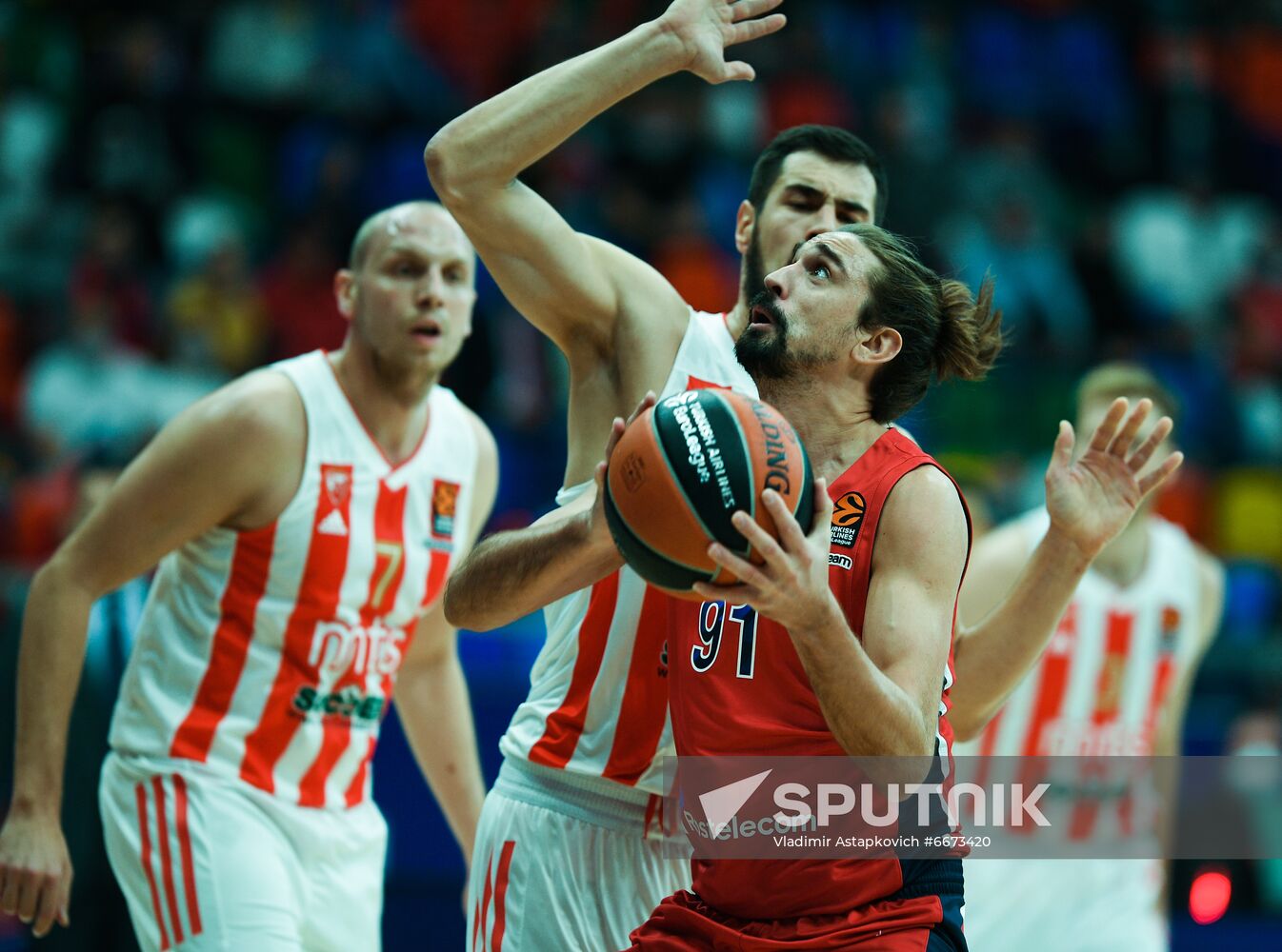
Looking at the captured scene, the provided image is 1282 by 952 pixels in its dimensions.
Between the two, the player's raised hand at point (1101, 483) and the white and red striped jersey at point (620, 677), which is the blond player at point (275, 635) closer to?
the white and red striped jersey at point (620, 677)

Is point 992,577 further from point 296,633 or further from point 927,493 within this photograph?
point 927,493

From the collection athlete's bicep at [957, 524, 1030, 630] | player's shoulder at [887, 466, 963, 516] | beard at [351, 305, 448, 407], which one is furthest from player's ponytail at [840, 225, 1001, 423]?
athlete's bicep at [957, 524, 1030, 630]

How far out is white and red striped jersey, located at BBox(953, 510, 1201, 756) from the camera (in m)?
6.85

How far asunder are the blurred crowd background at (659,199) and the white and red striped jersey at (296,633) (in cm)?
334

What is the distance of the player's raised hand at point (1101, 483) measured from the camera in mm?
4082

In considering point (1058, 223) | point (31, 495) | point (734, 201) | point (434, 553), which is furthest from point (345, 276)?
point (1058, 223)

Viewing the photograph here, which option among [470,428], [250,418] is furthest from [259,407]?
[470,428]

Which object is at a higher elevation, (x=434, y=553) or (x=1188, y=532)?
(x=1188, y=532)

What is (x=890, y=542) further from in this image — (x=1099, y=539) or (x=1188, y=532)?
(x=1188, y=532)

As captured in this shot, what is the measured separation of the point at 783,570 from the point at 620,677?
4.44 feet

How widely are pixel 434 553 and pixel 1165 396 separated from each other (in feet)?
11.2

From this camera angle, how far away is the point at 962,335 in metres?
3.85

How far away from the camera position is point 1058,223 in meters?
14.4

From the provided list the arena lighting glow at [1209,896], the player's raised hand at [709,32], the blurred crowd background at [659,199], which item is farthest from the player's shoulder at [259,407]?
the arena lighting glow at [1209,896]
